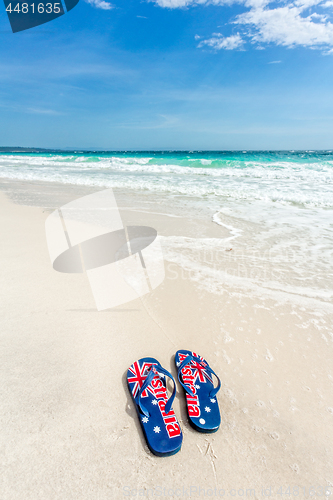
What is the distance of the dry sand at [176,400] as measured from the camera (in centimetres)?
105

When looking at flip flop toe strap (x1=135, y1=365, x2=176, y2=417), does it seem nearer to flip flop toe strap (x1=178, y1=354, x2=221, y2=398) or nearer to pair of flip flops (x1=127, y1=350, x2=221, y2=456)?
pair of flip flops (x1=127, y1=350, x2=221, y2=456)

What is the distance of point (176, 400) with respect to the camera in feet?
4.65

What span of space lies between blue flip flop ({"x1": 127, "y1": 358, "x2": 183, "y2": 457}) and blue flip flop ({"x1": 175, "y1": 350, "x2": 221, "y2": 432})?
4.1 inches

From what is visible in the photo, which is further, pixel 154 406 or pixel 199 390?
pixel 199 390

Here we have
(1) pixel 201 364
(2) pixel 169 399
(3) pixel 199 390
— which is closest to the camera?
(2) pixel 169 399

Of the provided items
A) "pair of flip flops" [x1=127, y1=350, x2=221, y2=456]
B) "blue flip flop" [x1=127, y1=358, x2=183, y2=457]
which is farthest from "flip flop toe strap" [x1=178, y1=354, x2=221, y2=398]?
"blue flip flop" [x1=127, y1=358, x2=183, y2=457]

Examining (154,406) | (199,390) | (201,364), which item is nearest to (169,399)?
(154,406)

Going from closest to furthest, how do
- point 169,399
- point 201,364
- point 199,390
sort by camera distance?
point 169,399 < point 199,390 < point 201,364

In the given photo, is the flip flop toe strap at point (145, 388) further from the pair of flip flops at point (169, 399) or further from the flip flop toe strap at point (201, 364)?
the flip flop toe strap at point (201, 364)

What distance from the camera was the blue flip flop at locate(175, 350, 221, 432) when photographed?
126 centimetres

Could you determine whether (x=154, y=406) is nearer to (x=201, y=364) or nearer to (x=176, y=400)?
(x=176, y=400)

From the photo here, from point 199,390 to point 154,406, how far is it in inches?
10.8

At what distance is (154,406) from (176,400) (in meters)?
0.14

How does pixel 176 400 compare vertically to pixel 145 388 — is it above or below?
below
